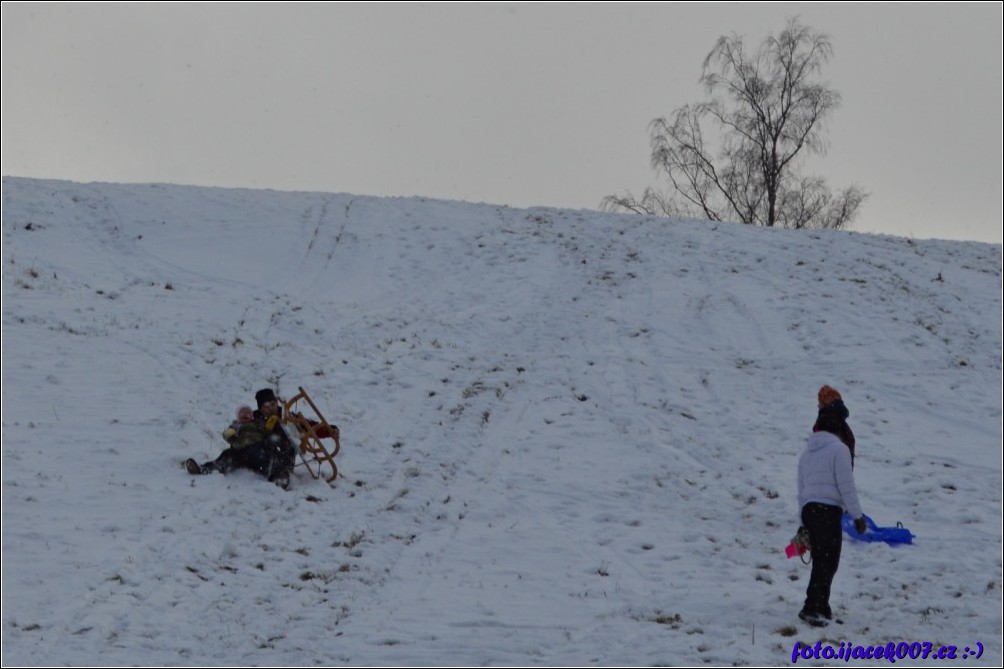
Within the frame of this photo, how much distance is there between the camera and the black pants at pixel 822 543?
8.49 m

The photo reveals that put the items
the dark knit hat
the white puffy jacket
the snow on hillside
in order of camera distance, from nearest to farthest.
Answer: the white puffy jacket
the snow on hillside
the dark knit hat

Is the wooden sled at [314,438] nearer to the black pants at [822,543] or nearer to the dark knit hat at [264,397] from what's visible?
the dark knit hat at [264,397]

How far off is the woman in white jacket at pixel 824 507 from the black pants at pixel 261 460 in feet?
19.8

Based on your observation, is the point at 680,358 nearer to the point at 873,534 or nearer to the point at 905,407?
the point at 905,407

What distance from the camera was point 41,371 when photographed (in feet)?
48.9

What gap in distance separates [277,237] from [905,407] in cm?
1348

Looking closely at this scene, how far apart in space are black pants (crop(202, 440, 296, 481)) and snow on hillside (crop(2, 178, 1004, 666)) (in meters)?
0.20

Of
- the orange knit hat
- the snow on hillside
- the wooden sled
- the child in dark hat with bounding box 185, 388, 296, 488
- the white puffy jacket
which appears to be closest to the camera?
the white puffy jacket

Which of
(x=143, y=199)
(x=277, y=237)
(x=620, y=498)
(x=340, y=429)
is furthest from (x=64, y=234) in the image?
(x=620, y=498)

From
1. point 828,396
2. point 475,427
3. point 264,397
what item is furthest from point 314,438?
point 828,396

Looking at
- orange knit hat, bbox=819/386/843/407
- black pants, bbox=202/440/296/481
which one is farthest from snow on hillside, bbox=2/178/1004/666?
orange knit hat, bbox=819/386/843/407

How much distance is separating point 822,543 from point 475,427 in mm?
6537

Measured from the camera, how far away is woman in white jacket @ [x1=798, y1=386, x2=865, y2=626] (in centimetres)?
844

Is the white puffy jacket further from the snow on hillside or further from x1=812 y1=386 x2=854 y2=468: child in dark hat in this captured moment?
the snow on hillside
